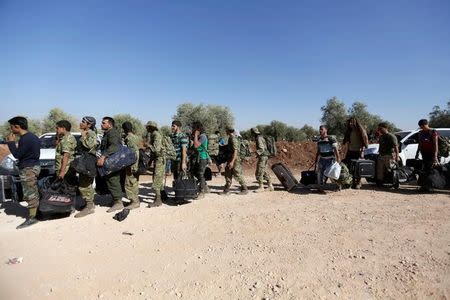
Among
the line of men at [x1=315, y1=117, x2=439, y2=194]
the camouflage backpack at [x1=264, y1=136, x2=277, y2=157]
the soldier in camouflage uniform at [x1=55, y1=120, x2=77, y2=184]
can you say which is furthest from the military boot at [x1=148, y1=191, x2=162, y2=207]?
the line of men at [x1=315, y1=117, x2=439, y2=194]

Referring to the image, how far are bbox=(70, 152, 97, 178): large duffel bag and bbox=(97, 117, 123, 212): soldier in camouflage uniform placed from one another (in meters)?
0.12

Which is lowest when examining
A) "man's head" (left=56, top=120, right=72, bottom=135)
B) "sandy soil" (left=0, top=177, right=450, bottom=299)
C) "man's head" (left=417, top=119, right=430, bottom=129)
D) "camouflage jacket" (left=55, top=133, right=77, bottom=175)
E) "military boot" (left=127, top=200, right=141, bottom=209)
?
"sandy soil" (left=0, top=177, right=450, bottom=299)

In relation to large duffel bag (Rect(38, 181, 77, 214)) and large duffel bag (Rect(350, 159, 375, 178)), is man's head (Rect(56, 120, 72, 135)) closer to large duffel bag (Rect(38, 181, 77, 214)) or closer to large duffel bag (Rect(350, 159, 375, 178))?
large duffel bag (Rect(38, 181, 77, 214))

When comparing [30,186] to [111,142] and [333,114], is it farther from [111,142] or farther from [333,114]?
[333,114]

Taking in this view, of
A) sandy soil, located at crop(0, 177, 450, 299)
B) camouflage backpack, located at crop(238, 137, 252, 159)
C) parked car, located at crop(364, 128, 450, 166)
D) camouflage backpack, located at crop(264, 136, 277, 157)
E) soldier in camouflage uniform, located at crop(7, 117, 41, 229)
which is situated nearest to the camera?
sandy soil, located at crop(0, 177, 450, 299)

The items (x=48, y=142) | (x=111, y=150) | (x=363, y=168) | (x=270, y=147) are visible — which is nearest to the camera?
(x=111, y=150)

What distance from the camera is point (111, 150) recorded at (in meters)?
6.43

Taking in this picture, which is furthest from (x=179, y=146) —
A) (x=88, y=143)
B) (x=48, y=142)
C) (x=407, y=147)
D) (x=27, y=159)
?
(x=407, y=147)

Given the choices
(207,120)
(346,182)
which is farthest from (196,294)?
(207,120)

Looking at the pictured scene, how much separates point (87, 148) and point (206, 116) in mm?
38708

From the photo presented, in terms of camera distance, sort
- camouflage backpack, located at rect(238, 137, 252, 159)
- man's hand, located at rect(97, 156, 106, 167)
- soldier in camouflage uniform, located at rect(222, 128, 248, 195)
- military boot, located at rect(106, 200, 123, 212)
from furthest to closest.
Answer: camouflage backpack, located at rect(238, 137, 252, 159)
soldier in camouflage uniform, located at rect(222, 128, 248, 195)
military boot, located at rect(106, 200, 123, 212)
man's hand, located at rect(97, 156, 106, 167)

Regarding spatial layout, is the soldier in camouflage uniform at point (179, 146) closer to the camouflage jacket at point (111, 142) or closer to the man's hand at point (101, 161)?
the camouflage jacket at point (111, 142)

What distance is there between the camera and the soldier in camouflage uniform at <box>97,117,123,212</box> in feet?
21.1

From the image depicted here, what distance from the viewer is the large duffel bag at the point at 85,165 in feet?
20.1
